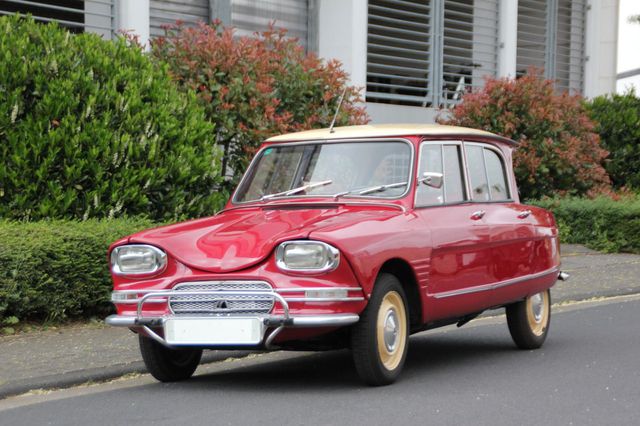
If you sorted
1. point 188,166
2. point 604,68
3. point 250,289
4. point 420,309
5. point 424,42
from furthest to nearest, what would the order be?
1. point 604,68
2. point 424,42
3. point 188,166
4. point 420,309
5. point 250,289

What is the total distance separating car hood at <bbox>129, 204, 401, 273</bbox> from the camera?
7285 mm

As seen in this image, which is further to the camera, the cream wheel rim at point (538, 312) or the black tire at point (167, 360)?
the cream wheel rim at point (538, 312)

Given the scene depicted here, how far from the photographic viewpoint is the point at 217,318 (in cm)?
722

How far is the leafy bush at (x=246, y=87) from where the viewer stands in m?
13.9

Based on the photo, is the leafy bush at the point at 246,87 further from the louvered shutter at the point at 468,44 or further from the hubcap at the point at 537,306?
the louvered shutter at the point at 468,44

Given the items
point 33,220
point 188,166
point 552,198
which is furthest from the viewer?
point 552,198

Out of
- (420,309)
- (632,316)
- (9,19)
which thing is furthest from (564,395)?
(9,19)

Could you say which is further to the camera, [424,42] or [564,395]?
[424,42]

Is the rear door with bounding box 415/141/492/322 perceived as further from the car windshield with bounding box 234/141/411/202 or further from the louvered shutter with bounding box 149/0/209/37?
the louvered shutter with bounding box 149/0/209/37

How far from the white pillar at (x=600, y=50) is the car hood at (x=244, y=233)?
2214 cm

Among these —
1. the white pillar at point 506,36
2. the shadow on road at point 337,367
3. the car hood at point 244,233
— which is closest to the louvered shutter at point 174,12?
the white pillar at point 506,36

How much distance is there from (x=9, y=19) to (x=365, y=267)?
636 centimetres

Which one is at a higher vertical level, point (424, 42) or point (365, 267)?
point (424, 42)

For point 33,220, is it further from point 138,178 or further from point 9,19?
point 9,19
